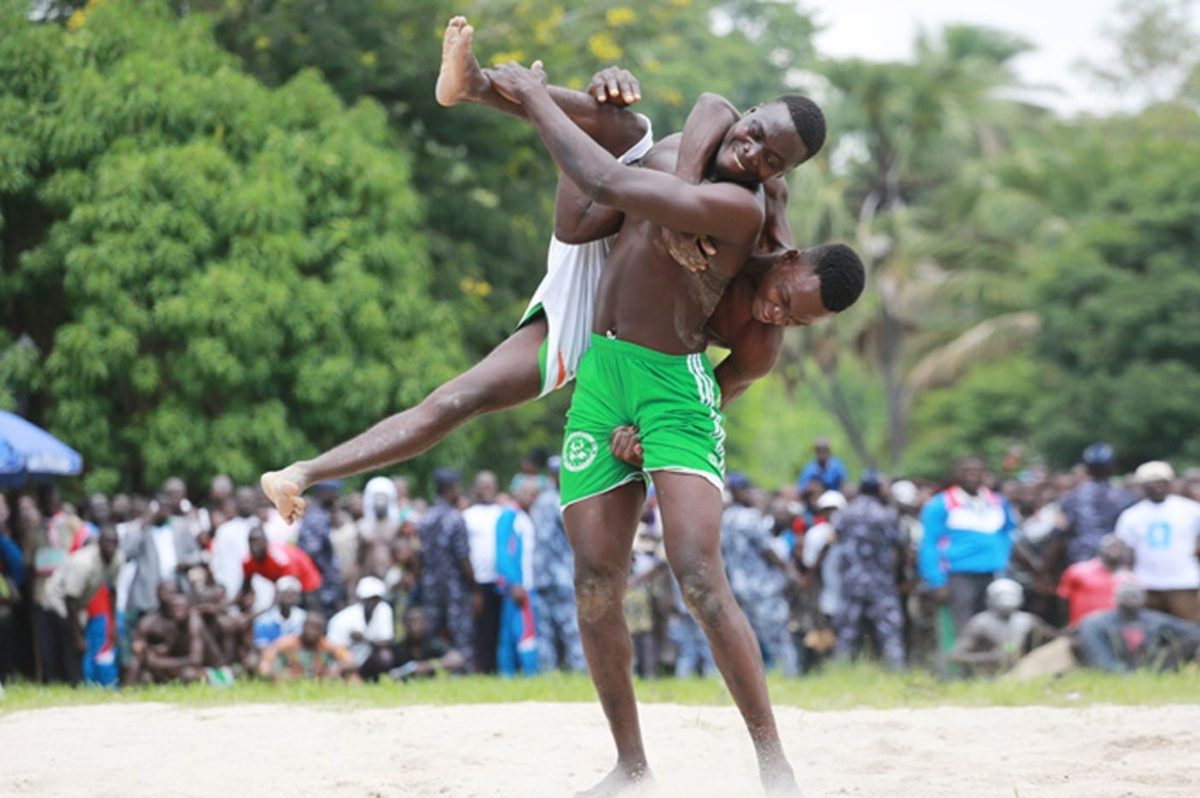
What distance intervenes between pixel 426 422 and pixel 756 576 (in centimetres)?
862

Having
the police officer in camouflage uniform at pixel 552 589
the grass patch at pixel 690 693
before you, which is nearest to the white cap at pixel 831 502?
the police officer in camouflage uniform at pixel 552 589

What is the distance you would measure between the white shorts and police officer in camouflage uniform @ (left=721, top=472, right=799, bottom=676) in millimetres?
8053

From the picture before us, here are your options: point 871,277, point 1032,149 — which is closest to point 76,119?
point 871,277

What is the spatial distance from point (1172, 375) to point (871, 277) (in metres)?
9.21

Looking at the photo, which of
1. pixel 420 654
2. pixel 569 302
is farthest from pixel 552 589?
pixel 569 302

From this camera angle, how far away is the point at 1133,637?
12.3m

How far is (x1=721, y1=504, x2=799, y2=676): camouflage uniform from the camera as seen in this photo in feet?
45.7

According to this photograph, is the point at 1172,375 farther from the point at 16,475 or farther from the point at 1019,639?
the point at 16,475

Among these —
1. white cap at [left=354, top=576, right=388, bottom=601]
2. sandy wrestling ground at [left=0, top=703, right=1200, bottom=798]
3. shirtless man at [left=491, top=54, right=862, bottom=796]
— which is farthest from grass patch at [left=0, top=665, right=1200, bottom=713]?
shirtless man at [left=491, top=54, right=862, bottom=796]

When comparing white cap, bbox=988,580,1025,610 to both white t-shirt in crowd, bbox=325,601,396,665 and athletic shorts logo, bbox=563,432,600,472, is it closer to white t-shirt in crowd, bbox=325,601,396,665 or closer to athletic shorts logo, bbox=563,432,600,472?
white t-shirt in crowd, bbox=325,601,396,665

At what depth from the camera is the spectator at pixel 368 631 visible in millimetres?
12680

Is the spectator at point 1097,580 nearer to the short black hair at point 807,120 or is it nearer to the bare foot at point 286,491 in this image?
the short black hair at point 807,120

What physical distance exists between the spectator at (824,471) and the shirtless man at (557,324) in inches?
400

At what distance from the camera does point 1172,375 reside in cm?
2592
